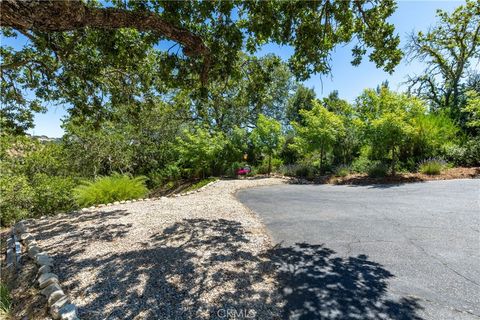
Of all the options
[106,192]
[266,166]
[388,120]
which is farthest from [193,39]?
[266,166]

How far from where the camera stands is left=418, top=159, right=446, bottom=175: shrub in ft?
30.7

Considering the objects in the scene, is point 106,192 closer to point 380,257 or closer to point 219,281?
point 219,281

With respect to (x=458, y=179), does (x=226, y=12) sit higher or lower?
higher

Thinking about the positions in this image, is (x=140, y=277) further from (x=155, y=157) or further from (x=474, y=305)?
(x=155, y=157)

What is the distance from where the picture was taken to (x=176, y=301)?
241cm

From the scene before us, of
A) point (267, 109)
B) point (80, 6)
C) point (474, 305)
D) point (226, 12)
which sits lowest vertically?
point (474, 305)

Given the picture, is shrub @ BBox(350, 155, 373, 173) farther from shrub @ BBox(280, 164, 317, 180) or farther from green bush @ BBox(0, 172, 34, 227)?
green bush @ BBox(0, 172, 34, 227)

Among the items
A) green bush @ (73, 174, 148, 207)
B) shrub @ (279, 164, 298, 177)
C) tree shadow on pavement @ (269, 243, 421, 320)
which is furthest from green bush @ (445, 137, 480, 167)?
green bush @ (73, 174, 148, 207)

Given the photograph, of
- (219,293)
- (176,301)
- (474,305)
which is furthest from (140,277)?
(474,305)

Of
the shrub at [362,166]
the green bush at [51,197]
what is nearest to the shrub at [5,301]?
the green bush at [51,197]

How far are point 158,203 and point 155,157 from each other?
9.29 meters

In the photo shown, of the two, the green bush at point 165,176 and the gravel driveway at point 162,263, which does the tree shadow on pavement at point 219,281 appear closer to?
the gravel driveway at point 162,263

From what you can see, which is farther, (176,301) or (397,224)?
(397,224)

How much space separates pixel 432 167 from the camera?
9367 millimetres
